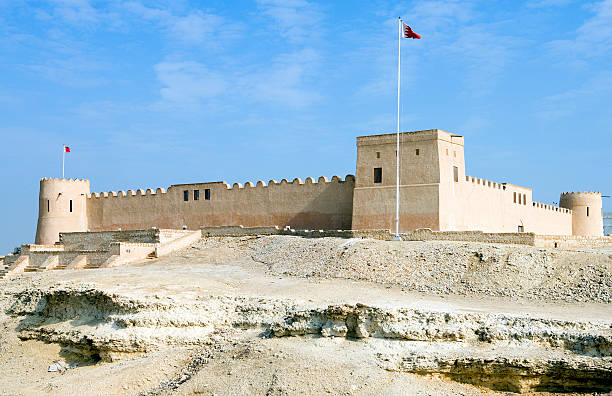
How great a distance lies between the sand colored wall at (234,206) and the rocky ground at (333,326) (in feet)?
21.9

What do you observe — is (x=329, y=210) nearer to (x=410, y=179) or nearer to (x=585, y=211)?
(x=410, y=179)

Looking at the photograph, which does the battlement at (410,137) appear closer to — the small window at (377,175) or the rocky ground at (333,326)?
the small window at (377,175)

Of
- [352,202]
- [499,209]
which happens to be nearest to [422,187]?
[352,202]

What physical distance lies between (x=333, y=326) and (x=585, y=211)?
109ft

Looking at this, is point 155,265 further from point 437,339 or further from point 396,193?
point 437,339

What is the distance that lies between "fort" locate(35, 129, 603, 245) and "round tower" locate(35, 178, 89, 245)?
2.0 inches

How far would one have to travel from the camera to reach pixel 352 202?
29062 millimetres

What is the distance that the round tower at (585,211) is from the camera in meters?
42.2

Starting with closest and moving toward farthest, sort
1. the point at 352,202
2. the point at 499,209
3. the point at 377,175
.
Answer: the point at 377,175
the point at 352,202
the point at 499,209

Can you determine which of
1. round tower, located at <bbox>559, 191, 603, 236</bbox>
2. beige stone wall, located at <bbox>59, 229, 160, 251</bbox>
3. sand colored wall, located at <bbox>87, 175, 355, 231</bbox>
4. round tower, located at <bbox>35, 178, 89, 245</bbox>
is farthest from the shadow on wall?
round tower, located at <bbox>559, 191, 603, 236</bbox>

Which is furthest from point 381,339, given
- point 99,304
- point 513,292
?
point 99,304

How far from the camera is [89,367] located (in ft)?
50.3

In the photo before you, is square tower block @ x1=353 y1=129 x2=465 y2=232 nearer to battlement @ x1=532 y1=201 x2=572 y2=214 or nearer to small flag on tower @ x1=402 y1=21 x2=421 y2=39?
small flag on tower @ x1=402 y1=21 x2=421 y2=39

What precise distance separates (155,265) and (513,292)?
13.3 meters
